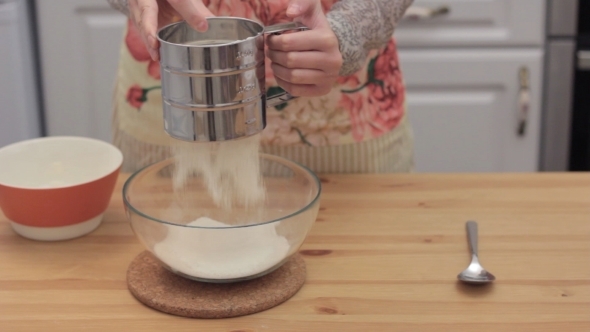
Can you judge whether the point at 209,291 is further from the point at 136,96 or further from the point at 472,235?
the point at 136,96

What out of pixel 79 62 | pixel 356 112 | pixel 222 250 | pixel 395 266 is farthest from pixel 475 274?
pixel 79 62

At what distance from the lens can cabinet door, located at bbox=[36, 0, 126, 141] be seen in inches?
73.6

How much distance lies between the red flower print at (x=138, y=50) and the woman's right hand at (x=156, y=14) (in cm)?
25

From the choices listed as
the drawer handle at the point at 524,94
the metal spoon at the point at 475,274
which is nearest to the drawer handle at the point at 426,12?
the drawer handle at the point at 524,94

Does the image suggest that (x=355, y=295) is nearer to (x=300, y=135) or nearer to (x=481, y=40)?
(x=300, y=135)

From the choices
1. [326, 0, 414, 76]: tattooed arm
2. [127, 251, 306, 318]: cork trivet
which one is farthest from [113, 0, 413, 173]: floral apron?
[127, 251, 306, 318]: cork trivet

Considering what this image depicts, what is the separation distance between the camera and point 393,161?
117 centimetres

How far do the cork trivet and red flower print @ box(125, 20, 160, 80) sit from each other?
1.33 ft

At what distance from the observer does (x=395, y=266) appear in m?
0.81

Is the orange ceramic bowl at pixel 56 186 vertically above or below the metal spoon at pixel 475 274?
above

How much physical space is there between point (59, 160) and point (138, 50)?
9.4 inches

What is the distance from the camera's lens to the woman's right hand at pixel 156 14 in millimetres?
716

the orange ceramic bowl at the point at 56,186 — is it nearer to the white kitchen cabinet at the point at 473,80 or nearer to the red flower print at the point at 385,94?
the red flower print at the point at 385,94

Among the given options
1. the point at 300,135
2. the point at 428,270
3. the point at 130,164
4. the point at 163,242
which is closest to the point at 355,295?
the point at 428,270
